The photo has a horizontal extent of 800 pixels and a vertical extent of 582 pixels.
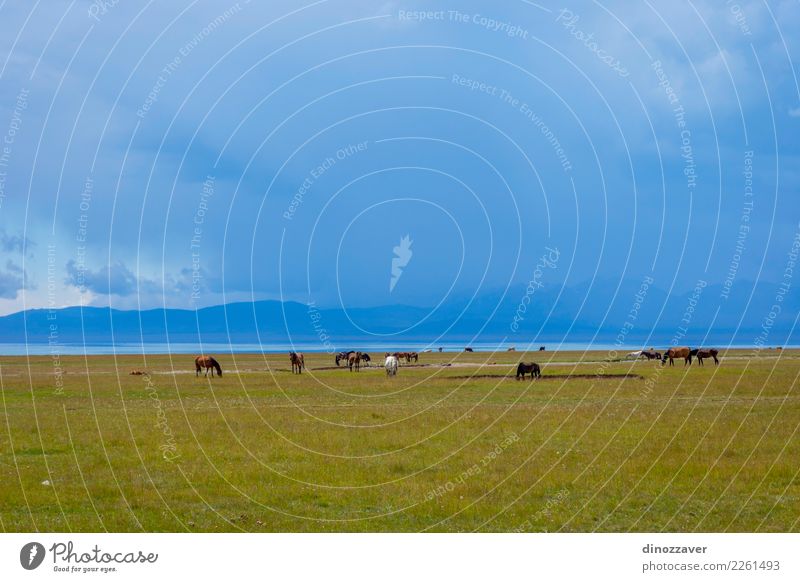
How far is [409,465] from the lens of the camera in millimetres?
19625

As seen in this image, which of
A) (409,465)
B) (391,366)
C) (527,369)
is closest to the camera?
(409,465)

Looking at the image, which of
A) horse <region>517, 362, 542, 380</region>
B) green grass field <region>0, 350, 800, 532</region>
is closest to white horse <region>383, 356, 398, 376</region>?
horse <region>517, 362, 542, 380</region>

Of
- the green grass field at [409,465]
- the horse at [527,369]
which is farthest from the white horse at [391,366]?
the green grass field at [409,465]

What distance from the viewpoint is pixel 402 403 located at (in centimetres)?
3541

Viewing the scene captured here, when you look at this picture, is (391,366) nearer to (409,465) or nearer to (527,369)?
(527,369)

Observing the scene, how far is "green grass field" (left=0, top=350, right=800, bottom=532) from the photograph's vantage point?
1506 centimetres

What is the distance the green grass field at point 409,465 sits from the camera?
15062mm

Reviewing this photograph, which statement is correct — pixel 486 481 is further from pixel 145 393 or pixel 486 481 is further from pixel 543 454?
pixel 145 393

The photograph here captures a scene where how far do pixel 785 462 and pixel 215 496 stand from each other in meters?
13.4

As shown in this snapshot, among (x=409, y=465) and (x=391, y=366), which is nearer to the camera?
(x=409, y=465)

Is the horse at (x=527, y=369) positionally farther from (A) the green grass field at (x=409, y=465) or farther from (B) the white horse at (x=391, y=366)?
(A) the green grass field at (x=409, y=465)

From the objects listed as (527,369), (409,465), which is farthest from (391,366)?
(409,465)

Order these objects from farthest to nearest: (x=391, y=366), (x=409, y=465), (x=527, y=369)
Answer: (x=391, y=366)
(x=527, y=369)
(x=409, y=465)

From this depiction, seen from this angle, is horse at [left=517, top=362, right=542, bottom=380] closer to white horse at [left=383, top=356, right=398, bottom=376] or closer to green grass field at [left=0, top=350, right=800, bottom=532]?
white horse at [left=383, top=356, right=398, bottom=376]
